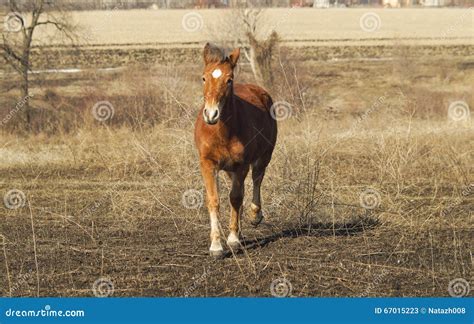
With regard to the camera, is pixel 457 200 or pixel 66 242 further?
pixel 457 200

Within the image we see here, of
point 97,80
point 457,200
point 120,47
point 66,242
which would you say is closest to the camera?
point 66,242

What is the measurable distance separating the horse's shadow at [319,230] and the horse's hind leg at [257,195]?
0.92 feet

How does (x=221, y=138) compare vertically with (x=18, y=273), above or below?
above

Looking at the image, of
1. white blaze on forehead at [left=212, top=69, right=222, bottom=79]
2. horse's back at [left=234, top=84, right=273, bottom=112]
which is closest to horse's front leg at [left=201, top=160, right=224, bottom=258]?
white blaze on forehead at [left=212, top=69, right=222, bottom=79]

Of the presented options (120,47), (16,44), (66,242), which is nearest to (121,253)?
(66,242)

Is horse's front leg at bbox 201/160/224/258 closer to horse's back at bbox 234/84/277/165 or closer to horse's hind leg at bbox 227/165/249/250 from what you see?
horse's hind leg at bbox 227/165/249/250

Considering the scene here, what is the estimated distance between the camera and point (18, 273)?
9.53 metres

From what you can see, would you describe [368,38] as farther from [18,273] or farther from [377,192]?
[18,273]

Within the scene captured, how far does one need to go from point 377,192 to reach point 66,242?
511 centimetres

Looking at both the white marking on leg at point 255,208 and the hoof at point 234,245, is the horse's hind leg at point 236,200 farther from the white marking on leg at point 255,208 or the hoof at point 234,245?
the white marking on leg at point 255,208

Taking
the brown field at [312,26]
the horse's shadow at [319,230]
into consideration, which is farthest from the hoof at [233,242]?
the brown field at [312,26]

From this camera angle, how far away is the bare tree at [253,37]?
92.3ft

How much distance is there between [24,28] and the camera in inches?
1054

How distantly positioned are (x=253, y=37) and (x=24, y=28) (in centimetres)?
801
